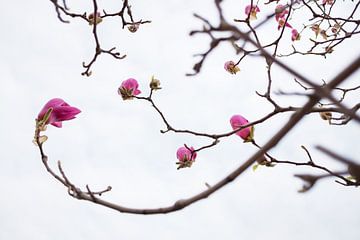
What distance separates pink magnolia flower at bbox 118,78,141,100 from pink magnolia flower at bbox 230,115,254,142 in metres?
0.79

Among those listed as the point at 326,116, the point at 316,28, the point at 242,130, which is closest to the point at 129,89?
the point at 242,130

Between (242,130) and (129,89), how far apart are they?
90 cm

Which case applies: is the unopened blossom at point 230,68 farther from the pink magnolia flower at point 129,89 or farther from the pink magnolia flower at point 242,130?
the pink magnolia flower at point 242,130

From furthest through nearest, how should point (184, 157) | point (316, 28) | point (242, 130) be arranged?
point (316, 28) → point (184, 157) → point (242, 130)

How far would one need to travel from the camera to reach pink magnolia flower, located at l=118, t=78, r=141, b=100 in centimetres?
232

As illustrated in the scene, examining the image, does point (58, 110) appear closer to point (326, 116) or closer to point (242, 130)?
point (242, 130)

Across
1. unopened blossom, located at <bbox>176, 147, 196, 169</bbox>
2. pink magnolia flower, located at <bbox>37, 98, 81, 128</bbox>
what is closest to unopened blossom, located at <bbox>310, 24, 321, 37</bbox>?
unopened blossom, located at <bbox>176, 147, 196, 169</bbox>

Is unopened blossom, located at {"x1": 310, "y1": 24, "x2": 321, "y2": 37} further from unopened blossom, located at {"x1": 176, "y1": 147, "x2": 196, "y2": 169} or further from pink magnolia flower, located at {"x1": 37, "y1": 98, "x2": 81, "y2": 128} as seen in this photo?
pink magnolia flower, located at {"x1": 37, "y1": 98, "x2": 81, "y2": 128}

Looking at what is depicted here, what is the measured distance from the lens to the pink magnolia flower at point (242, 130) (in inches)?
64.5

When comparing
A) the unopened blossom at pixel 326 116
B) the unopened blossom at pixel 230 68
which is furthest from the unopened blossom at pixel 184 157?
the unopened blossom at pixel 230 68

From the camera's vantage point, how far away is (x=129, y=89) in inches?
91.6

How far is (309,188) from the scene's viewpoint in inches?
22.2

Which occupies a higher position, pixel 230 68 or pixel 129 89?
pixel 230 68

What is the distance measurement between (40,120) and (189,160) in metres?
0.98
